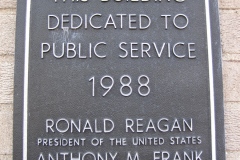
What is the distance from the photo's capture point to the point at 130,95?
303cm

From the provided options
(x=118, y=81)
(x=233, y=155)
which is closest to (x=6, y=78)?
(x=118, y=81)

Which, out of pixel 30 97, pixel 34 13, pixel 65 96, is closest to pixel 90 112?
pixel 65 96

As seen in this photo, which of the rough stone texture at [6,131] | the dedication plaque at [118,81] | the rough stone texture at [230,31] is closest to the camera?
the dedication plaque at [118,81]

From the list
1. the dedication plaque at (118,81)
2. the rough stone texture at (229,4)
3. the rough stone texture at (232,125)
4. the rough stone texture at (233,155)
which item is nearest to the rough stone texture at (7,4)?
the dedication plaque at (118,81)

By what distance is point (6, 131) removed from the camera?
10.2ft

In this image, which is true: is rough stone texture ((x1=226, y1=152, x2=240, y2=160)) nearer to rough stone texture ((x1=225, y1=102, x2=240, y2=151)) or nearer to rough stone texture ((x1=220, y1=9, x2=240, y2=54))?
rough stone texture ((x1=225, y1=102, x2=240, y2=151))

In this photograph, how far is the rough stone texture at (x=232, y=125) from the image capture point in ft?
10.3

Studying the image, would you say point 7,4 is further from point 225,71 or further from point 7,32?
point 225,71

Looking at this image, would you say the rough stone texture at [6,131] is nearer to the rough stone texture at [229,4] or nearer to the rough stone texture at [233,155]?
the rough stone texture at [233,155]

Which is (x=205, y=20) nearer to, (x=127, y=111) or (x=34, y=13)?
(x=127, y=111)

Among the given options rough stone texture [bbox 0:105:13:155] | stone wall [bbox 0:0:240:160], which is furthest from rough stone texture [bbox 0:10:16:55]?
rough stone texture [bbox 0:105:13:155]

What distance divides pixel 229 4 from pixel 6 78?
1905 millimetres

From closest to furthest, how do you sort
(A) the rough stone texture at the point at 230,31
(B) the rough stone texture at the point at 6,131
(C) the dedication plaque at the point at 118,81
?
1. (C) the dedication plaque at the point at 118,81
2. (B) the rough stone texture at the point at 6,131
3. (A) the rough stone texture at the point at 230,31

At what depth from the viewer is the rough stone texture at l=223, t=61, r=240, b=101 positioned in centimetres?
319
